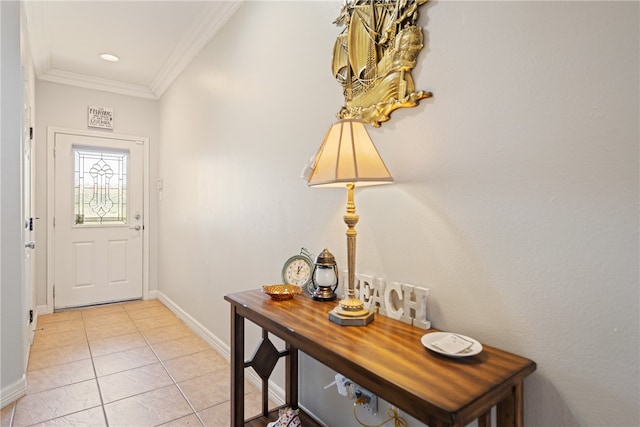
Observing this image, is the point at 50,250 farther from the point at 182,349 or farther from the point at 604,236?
the point at 604,236

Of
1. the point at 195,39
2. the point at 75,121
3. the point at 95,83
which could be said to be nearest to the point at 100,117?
the point at 75,121

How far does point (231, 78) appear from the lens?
2574mm

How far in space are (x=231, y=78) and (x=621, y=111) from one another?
7.71ft

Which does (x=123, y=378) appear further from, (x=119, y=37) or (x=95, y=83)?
(x=95, y=83)

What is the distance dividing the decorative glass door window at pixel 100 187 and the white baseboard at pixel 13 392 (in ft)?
7.36

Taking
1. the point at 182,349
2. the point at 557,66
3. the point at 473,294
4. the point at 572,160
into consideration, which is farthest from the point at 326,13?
the point at 182,349

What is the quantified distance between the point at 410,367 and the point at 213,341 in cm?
227

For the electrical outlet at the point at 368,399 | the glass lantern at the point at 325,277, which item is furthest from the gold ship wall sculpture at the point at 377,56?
the electrical outlet at the point at 368,399

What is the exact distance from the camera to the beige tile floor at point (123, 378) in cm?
189

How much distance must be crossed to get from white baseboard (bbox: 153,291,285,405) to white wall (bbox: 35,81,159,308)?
0.72 m

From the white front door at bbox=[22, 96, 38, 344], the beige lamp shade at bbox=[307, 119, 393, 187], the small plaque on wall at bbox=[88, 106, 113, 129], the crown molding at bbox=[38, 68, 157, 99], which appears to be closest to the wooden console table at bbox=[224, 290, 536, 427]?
the beige lamp shade at bbox=[307, 119, 393, 187]

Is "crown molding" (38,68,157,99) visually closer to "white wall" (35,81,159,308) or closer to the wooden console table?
"white wall" (35,81,159,308)

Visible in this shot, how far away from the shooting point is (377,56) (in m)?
1.38

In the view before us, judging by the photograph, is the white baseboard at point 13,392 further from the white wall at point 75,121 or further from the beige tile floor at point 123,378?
the white wall at point 75,121
